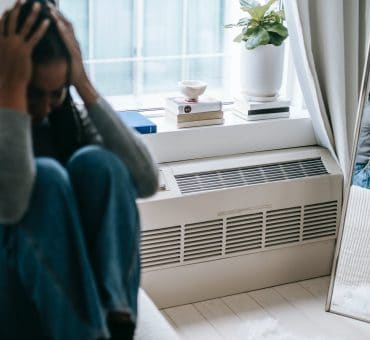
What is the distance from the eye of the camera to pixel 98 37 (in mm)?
2711

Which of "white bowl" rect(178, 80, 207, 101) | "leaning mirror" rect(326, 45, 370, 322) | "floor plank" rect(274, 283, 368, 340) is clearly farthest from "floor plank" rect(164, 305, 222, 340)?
"white bowl" rect(178, 80, 207, 101)

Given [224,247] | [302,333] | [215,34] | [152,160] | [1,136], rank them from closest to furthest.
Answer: [1,136], [152,160], [302,333], [224,247], [215,34]

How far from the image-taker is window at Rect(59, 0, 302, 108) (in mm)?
2699

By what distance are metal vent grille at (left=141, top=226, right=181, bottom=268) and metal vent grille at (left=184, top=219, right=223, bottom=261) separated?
0.04 metres

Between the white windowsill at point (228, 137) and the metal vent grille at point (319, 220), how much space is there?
0.27 meters

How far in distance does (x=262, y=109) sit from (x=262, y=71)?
0.15 metres

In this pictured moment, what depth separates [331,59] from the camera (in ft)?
8.92

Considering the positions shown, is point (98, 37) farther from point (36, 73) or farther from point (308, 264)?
point (36, 73)

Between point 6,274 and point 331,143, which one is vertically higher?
point 6,274

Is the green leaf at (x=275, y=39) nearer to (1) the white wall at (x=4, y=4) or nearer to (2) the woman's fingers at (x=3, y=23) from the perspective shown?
(1) the white wall at (x=4, y=4)

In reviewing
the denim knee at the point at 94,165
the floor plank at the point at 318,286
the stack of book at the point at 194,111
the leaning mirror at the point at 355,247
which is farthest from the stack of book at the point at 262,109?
the denim knee at the point at 94,165

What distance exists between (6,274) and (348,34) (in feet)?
6.77

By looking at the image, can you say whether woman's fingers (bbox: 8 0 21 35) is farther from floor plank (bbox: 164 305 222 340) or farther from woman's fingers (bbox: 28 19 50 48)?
floor plank (bbox: 164 305 222 340)

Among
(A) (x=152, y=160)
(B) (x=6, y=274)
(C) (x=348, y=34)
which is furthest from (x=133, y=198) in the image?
(C) (x=348, y=34)
